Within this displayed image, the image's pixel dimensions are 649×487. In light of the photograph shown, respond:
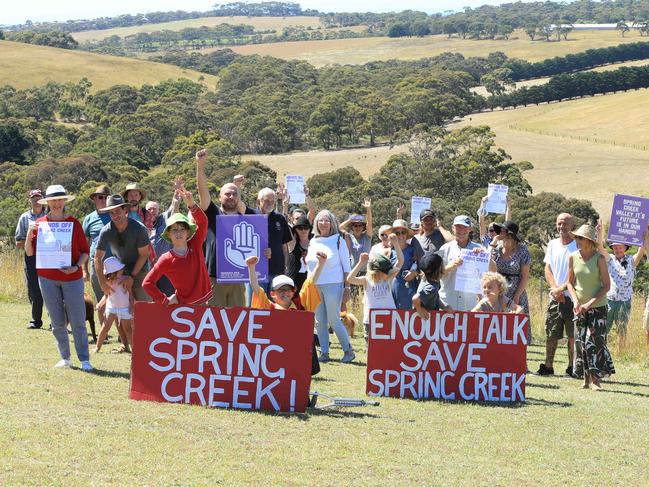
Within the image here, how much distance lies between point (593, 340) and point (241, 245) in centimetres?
357

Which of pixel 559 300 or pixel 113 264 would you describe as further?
pixel 559 300

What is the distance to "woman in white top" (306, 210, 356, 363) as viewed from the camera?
12.0m

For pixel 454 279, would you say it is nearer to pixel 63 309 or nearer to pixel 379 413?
pixel 379 413

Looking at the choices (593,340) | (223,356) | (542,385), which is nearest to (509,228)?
(593,340)

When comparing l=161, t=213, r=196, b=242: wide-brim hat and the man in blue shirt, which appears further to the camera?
the man in blue shirt

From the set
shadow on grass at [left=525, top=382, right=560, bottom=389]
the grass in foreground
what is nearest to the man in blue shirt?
the grass in foreground

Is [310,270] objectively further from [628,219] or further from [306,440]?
[306,440]

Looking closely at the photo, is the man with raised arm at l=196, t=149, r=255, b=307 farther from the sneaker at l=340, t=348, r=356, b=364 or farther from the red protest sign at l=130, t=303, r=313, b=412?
the red protest sign at l=130, t=303, r=313, b=412

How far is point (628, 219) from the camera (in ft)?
40.3

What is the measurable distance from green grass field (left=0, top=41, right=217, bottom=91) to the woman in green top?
134 metres

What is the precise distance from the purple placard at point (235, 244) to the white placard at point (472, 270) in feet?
6.45

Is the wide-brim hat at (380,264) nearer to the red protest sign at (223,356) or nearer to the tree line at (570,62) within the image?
the red protest sign at (223,356)

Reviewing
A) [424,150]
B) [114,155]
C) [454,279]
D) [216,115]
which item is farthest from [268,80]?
[454,279]

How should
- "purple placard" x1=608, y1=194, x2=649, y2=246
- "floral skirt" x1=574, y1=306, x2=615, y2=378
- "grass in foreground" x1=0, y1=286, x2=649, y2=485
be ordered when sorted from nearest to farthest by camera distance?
"grass in foreground" x1=0, y1=286, x2=649, y2=485, "floral skirt" x1=574, y1=306, x2=615, y2=378, "purple placard" x1=608, y1=194, x2=649, y2=246
